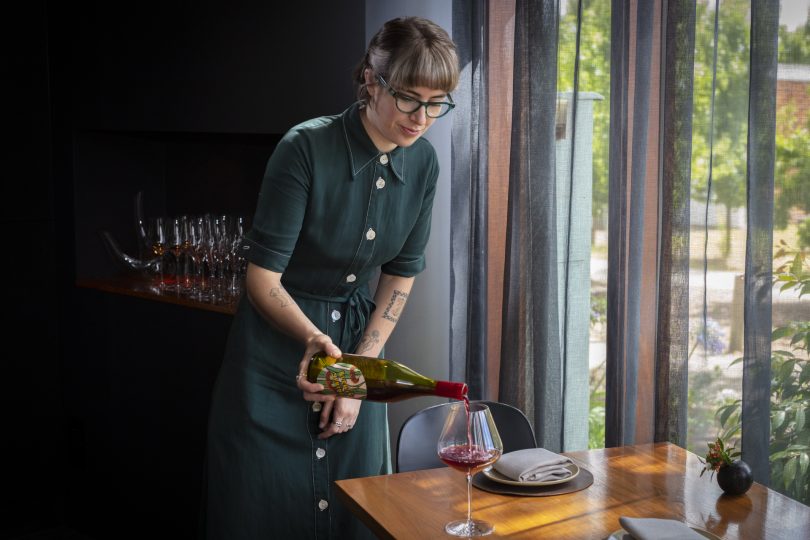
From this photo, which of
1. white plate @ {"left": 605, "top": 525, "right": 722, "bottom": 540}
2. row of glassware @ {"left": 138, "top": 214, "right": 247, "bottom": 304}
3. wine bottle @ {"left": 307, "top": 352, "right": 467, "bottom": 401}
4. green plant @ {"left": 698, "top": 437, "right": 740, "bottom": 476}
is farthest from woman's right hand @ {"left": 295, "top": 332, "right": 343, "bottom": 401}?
row of glassware @ {"left": 138, "top": 214, "right": 247, "bottom": 304}

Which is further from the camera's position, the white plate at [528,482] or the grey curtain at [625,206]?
the grey curtain at [625,206]

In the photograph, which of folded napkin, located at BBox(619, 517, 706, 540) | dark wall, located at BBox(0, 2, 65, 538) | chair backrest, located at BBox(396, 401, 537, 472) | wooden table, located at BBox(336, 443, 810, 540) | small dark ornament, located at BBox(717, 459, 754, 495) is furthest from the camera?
dark wall, located at BBox(0, 2, 65, 538)

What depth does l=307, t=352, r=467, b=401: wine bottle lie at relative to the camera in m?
1.91

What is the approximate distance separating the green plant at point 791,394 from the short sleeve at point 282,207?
1088 mm

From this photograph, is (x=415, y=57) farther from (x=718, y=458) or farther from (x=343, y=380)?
(x=718, y=458)

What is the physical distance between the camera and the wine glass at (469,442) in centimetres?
171

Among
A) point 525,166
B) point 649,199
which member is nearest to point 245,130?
point 525,166

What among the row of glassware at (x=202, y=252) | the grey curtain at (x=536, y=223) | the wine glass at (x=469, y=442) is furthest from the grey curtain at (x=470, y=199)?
the wine glass at (x=469, y=442)

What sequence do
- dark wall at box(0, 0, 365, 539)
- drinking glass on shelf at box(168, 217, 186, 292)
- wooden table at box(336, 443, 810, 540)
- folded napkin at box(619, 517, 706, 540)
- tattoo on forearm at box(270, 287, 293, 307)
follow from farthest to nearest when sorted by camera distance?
drinking glass on shelf at box(168, 217, 186, 292)
dark wall at box(0, 0, 365, 539)
tattoo on forearm at box(270, 287, 293, 307)
wooden table at box(336, 443, 810, 540)
folded napkin at box(619, 517, 706, 540)

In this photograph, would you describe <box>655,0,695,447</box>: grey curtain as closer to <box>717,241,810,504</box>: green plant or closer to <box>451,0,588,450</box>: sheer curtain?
<box>717,241,810,504</box>: green plant

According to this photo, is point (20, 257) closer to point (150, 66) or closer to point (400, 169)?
point (150, 66)

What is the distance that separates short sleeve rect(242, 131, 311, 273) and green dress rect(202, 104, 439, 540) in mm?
16

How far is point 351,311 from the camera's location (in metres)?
2.36

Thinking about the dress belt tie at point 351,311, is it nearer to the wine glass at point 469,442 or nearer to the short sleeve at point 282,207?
the short sleeve at point 282,207
